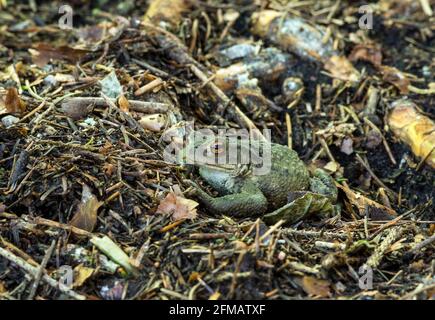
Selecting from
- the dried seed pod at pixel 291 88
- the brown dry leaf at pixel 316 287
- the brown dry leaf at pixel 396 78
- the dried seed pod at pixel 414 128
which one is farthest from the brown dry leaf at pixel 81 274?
the brown dry leaf at pixel 396 78

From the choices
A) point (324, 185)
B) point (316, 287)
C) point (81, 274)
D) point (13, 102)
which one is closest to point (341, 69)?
point (324, 185)

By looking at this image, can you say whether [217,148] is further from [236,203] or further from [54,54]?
[54,54]

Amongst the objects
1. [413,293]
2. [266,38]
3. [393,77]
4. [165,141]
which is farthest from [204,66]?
[413,293]

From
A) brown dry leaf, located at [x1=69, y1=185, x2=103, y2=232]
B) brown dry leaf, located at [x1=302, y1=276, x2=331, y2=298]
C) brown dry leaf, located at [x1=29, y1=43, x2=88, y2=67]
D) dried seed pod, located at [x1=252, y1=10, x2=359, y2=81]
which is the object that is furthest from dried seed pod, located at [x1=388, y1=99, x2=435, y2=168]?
brown dry leaf, located at [x1=29, y1=43, x2=88, y2=67]

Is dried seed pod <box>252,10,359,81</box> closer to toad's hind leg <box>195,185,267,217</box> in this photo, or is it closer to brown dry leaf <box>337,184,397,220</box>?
brown dry leaf <box>337,184,397,220</box>

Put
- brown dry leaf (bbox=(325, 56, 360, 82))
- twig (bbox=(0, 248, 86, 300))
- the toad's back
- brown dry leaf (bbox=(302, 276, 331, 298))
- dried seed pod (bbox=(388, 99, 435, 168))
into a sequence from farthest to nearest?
1. brown dry leaf (bbox=(325, 56, 360, 82))
2. dried seed pod (bbox=(388, 99, 435, 168))
3. the toad's back
4. brown dry leaf (bbox=(302, 276, 331, 298))
5. twig (bbox=(0, 248, 86, 300))

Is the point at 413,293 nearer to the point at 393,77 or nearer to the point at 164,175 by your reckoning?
the point at 164,175
